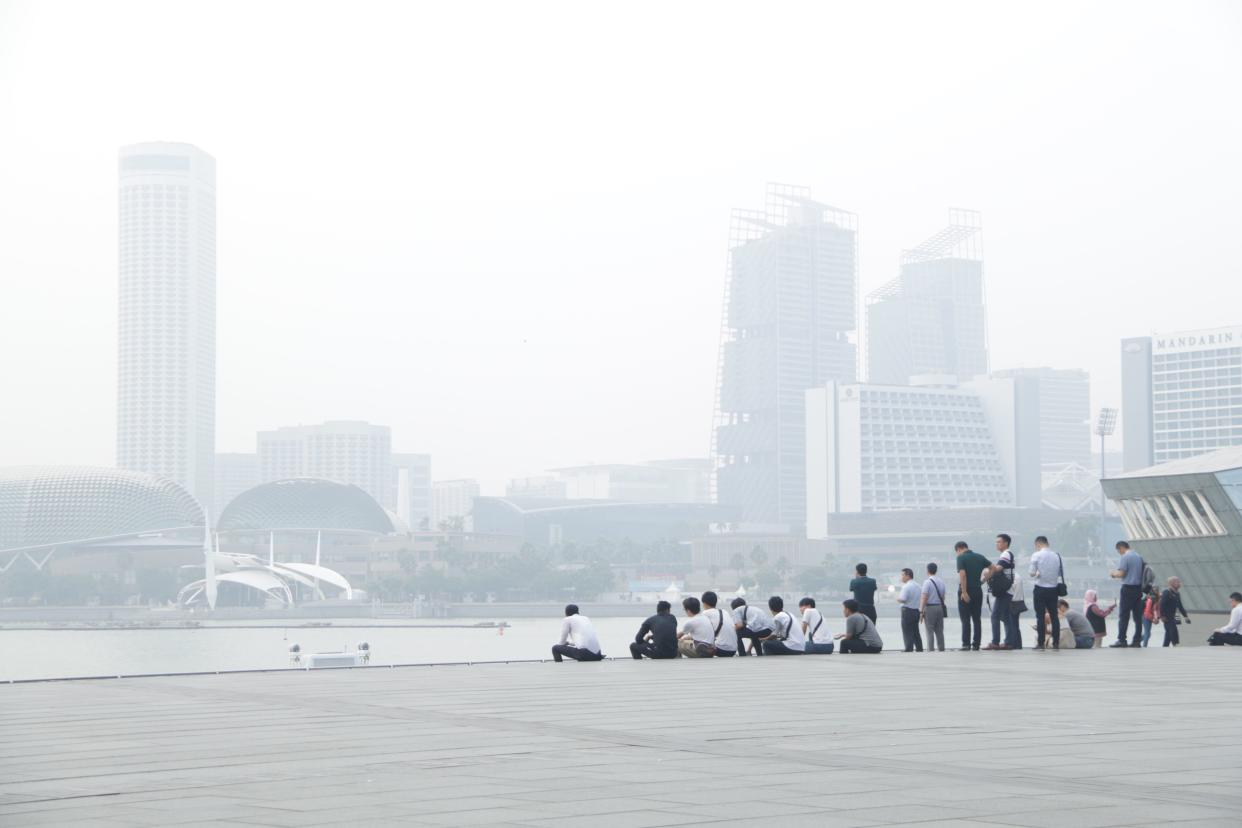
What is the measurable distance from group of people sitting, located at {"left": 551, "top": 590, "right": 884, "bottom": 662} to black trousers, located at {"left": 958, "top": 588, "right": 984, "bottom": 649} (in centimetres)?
138

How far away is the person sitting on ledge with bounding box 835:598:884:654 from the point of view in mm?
24172

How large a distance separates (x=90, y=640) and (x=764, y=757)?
140 m

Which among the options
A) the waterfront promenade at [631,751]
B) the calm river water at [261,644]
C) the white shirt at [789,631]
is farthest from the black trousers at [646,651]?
the calm river water at [261,644]

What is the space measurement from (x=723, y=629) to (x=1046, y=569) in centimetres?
481

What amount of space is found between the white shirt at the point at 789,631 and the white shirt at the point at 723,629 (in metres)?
0.92

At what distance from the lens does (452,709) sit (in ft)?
48.1

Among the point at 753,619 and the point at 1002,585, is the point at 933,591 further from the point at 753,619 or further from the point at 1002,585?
the point at 753,619

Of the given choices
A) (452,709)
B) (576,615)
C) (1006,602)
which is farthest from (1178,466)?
(452,709)

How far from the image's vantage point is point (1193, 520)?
182 feet

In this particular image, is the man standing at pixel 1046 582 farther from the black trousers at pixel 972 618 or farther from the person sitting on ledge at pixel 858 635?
the person sitting on ledge at pixel 858 635

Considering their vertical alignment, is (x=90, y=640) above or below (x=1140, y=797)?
below

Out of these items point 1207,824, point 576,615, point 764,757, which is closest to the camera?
point 1207,824

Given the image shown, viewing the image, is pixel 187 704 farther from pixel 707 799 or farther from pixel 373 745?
pixel 707 799

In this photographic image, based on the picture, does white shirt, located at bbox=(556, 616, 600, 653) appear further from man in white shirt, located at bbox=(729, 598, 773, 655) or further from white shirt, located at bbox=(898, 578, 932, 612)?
white shirt, located at bbox=(898, 578, 932, 612)
